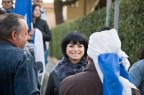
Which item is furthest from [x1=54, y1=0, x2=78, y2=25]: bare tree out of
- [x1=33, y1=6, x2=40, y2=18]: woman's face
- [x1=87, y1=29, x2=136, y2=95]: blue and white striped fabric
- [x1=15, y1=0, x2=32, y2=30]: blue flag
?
[x1=87, y1=29, x2=136, y2=95]: blue and white striped fabric

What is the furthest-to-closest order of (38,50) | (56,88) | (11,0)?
1. (11,0)
2. (38,50)
3. (56,88)

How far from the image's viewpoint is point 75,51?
5.42m

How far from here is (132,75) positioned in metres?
5.36

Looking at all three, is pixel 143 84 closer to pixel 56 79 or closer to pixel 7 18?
pixel 56 79

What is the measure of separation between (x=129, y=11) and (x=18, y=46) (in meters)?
5.15

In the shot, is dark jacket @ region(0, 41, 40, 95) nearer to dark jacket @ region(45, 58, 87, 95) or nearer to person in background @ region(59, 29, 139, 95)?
person in background @ region(59, 29, 139, 95)

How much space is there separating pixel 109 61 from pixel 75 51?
5.95 feet

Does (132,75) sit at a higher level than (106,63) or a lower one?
lower

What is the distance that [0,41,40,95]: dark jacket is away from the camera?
150 inches

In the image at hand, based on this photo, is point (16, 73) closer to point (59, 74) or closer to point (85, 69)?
point (85, 69)

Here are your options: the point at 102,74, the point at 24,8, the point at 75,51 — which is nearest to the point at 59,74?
the point at 75,51

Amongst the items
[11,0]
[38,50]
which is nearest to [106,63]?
[38,50]

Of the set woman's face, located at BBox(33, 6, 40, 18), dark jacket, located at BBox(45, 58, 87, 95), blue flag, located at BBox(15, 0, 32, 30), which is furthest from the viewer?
woman's face, located at BBox(33, 6, 40, 18)

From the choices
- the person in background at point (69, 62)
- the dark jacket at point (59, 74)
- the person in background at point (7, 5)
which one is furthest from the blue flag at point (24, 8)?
the dark jacket at point (59, 74)
